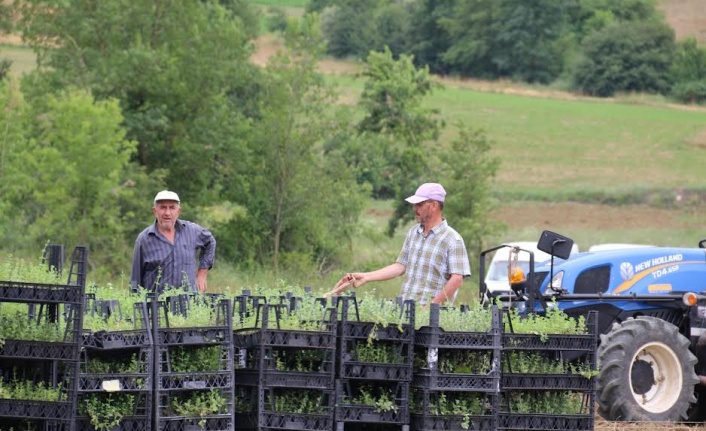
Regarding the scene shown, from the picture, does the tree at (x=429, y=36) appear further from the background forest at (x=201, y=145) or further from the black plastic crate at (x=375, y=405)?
the black plastic crate at (x=375, y=405)

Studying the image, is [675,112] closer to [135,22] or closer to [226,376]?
[135,22]

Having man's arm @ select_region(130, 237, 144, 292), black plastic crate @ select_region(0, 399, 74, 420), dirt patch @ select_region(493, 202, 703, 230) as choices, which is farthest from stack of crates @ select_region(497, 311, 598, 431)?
dirt patch @ select_region(493, 202, 703, 230)

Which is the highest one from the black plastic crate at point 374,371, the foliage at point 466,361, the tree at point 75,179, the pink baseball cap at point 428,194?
the tree at point 75,179

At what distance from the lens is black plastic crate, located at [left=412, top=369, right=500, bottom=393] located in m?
8.62

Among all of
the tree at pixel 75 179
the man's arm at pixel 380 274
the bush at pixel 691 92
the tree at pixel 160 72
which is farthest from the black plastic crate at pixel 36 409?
the bush at pixel 691 92

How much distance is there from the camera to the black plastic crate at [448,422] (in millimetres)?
8602

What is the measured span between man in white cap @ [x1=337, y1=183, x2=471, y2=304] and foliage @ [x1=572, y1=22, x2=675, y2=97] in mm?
84813

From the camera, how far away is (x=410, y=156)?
43.1 metres

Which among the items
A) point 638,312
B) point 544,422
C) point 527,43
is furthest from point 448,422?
point 527,43

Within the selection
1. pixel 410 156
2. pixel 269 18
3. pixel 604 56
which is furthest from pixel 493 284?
pixel 269 18

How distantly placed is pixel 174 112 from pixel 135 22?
290cm

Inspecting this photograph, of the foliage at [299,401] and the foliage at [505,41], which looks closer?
the foliage at [299,401]

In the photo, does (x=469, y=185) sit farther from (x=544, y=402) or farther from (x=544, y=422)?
(x=544, y=422)

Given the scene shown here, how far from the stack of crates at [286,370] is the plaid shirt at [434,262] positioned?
177 centimetres
